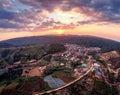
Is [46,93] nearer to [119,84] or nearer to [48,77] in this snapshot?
[48,77]

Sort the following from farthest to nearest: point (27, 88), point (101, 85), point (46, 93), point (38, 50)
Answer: point (38, 50)
point (101, 85)
point (27, 88)
point (46, 93)

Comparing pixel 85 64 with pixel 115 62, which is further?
pixel 115 62

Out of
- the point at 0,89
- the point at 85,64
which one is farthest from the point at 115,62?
the point at 0,89

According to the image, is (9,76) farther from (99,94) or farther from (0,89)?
(99,94)

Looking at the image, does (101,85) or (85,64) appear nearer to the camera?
(101,85)

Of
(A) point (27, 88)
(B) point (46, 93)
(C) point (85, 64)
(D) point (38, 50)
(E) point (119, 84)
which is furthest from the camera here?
(D) point (38, 50)

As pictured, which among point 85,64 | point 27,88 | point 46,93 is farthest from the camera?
point 85,64

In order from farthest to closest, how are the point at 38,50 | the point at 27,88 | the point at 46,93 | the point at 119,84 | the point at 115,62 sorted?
the point at 38,50, the point at 115,62, the point at 119,84, the point at 27,88, the point at 46,93

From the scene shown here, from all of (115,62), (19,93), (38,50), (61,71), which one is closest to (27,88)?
(19,93)

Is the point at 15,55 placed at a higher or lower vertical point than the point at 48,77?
lower
